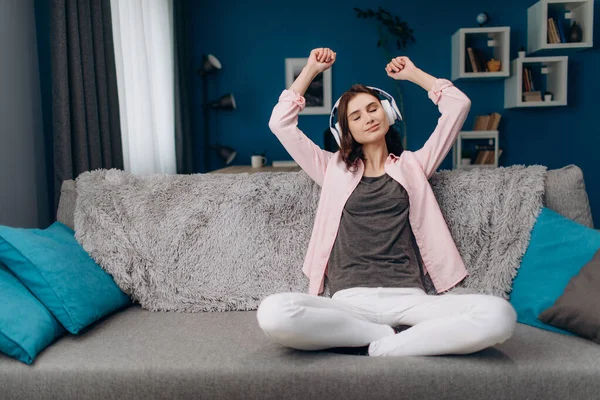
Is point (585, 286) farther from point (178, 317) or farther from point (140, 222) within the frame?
point (140, 222)

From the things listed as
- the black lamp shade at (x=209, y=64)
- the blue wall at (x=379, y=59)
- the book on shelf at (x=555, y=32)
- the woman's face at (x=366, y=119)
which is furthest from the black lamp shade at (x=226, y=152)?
the woman's face at (x=366, y=119)

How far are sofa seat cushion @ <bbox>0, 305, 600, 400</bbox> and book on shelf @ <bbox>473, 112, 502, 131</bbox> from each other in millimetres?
3520

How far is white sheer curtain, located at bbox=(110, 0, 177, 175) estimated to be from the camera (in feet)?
11.5

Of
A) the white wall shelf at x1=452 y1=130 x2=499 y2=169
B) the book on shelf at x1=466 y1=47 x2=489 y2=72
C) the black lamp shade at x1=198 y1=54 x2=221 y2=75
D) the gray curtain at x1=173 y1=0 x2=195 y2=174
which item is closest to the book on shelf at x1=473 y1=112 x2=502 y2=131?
the white wall shelf at x1=452 y1=130 x2=499 y2=169

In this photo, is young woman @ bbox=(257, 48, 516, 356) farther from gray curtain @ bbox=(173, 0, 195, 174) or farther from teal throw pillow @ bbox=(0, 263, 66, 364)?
gray curtain @ bbox=(173, 0, 195, 174)

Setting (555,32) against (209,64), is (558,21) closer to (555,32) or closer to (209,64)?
(555,32)

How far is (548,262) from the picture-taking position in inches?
67.1

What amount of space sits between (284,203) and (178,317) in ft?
1.73

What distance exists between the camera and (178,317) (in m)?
1.77

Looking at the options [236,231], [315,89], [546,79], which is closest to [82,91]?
[236,231]

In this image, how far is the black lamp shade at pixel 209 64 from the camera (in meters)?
4.64

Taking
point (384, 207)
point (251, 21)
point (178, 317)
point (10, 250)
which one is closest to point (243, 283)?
point (178, 317)

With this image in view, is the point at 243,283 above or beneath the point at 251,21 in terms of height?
beneath

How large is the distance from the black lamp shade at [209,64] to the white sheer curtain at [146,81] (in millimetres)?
365
